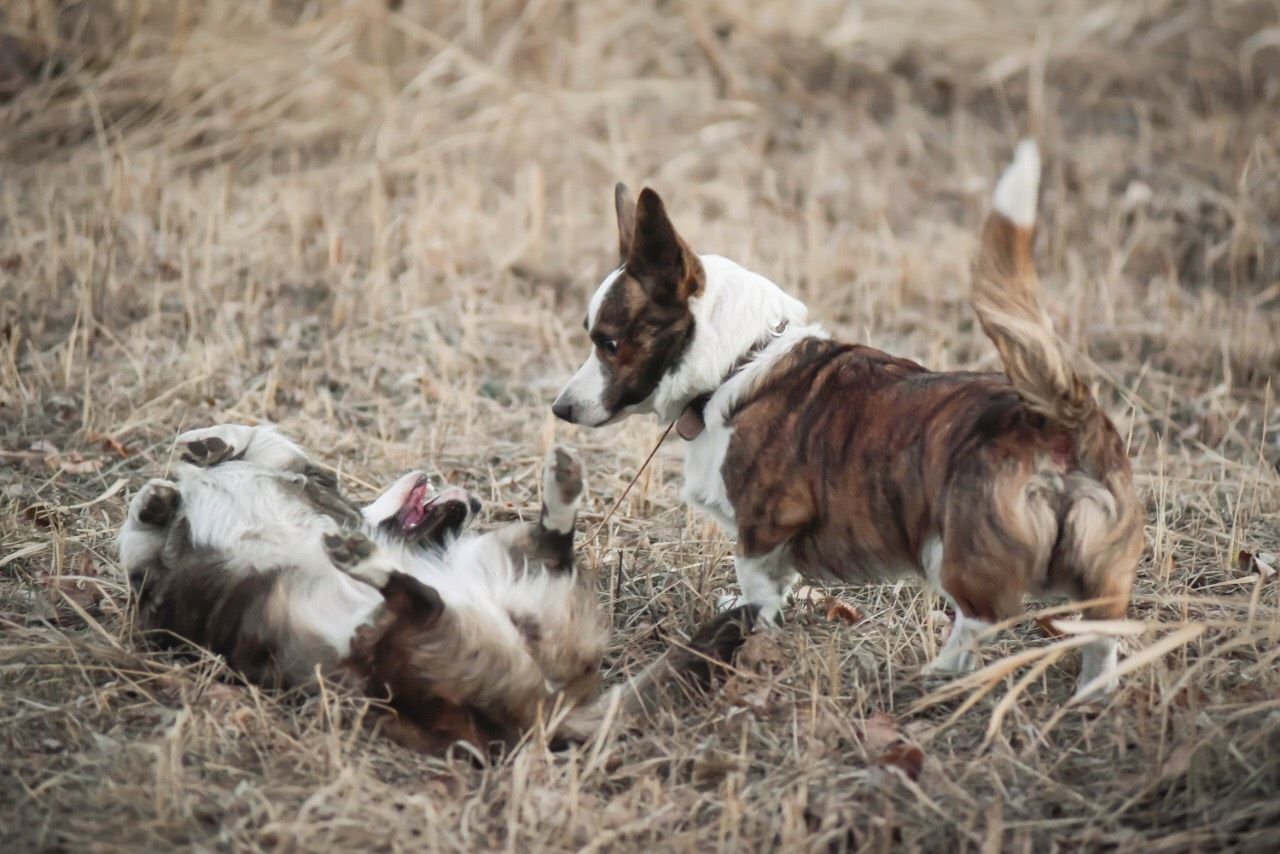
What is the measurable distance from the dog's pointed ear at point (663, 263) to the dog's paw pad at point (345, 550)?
1.21m

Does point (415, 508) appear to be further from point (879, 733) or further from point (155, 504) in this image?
point (879, 733)

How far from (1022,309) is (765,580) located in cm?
112

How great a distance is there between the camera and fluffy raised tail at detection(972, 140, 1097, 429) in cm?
304

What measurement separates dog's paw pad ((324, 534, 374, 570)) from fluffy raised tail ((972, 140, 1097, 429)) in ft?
5.24

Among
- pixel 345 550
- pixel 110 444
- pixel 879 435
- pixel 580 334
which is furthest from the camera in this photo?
pixel 580 334

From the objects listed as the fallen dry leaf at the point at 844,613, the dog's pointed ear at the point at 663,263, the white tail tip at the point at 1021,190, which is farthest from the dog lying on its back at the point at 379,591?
the white tail tip at the point at 1021,190

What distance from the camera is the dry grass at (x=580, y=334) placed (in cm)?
301

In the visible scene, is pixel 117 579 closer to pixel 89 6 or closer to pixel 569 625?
pixel 569 625

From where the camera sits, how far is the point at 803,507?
3.63 meters

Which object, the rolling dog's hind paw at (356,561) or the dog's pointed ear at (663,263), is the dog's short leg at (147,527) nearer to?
the rolling dog's hind paw at (356,561)

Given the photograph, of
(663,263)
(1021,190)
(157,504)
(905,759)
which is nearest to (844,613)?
(905,759)

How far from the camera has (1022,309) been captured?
3129 mm

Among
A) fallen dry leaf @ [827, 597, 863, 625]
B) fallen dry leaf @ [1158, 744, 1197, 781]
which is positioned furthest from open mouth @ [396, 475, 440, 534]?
fallen dry leaf @ [1158, 744, 1197, 781]

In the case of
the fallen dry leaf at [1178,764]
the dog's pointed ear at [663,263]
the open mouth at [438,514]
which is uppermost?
the dog's pointed ear at [663,263]
